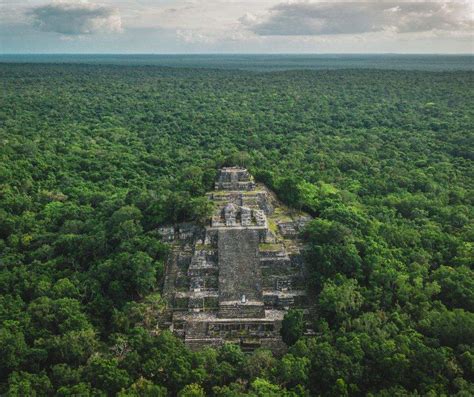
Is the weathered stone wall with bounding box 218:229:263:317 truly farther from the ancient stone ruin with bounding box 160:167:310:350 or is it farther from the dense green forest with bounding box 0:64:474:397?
the dense green forest with bounding box 0:64:474:397

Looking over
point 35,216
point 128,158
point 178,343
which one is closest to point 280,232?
point 178,343

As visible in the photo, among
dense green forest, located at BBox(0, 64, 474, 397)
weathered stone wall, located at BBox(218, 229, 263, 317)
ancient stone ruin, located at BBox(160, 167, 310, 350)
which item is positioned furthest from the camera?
weathered stone wall, located at BBox(218, 229, 263, 317)

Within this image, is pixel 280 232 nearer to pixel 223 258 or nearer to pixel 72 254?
pixel 223 258

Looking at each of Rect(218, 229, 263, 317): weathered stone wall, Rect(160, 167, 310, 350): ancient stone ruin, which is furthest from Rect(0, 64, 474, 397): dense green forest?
Rect(218, 229, 263, 317): weathered stone wall

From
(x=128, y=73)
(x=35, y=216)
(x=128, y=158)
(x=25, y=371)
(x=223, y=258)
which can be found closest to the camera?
(x=25, y=371)

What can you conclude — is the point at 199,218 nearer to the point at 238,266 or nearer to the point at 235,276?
the point at 238,266

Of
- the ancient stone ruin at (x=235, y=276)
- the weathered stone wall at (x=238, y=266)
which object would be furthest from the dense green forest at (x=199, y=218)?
the weathered stone wall at (x=238, y=266)

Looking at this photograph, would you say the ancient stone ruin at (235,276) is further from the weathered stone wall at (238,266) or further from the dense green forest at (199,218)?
the dense green forest at (199,218)
